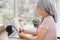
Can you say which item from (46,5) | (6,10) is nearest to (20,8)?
(6,10)

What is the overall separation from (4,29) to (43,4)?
980 mm

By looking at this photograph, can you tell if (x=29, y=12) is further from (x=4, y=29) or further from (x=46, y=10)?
(x=46, y=10)

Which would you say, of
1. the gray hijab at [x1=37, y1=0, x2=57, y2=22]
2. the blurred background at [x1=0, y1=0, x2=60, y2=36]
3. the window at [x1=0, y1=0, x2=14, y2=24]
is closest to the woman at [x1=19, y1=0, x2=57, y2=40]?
the gray hijab at [x1=37, y1=0, x2=57, y2=22]

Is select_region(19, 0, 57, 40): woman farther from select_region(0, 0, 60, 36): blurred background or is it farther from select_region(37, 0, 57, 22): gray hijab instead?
select_region(0, 0, 60, 36): blurred background

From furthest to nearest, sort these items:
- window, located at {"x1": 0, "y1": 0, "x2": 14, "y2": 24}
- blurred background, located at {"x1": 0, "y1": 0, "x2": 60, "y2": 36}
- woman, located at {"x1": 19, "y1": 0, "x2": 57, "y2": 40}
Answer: blurred background, located at {"x1": 0, "y1": 0, "x2": 60, "y2": 36} → window, located at {"x1": 0, "y1": 0, "x2": 14, "y2": 24} → woman, located at {"x1": 19, "y1": 0, "x2": 57, "y2": 40}

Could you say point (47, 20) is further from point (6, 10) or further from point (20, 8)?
point (20, 8)

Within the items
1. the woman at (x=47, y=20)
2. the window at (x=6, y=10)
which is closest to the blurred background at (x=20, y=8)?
the window at (x=6, y=10)

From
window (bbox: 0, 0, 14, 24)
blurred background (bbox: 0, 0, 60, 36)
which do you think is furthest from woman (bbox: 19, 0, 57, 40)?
blurred background (bbox: 0, 0, 60, 36)

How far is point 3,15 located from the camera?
2.72m

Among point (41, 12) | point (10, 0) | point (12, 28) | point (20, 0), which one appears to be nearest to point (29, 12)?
point (20, 0)

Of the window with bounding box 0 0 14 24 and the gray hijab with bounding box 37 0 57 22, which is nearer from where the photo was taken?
the gray hijab with bounding box 37 0 57 22

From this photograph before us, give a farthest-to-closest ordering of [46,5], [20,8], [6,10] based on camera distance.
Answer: [20,8] → [6,10] → [46,5]

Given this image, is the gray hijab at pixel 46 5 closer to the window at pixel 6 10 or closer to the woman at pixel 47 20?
the woman at pixel 47 20

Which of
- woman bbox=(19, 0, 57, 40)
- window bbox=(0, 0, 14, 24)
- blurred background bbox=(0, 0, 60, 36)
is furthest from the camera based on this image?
blurred background bbox=(0, 0, 60, 36)
